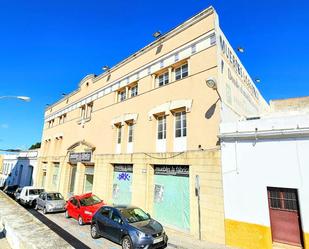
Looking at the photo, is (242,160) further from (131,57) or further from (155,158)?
(131,57)

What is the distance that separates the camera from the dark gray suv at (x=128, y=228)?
866cm

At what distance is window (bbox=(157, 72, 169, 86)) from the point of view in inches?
608

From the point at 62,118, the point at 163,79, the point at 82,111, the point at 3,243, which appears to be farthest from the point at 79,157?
the point at 3,243

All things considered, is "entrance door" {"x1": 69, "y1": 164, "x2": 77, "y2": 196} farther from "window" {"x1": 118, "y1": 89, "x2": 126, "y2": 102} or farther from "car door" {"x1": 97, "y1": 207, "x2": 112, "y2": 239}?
"car door" {"x1": 97, "y1": 207, "x2": 112, "y2": 239}

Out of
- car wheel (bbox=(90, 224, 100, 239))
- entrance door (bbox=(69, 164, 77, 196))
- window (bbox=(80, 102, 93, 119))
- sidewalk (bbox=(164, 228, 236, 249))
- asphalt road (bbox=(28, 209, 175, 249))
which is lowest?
asphalt road (bbox=(28, 209, 175, 249))

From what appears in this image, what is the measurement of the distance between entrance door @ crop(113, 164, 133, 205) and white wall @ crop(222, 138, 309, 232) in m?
7.80

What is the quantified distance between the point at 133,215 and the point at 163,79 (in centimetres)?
952

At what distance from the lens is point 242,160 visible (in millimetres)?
10172

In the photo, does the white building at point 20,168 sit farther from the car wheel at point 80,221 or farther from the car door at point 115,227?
the car door at point 115,227

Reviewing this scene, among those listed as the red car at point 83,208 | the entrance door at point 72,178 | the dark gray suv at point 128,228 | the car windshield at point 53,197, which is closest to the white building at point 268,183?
the dark gray suv at point 128,228

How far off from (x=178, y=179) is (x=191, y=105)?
14.7 feet

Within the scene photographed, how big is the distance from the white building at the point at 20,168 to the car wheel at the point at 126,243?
28664 mm

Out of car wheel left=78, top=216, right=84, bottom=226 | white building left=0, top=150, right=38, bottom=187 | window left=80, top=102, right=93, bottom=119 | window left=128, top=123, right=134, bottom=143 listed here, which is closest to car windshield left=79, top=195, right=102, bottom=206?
car wheel left=78, top=216, right=84, bottom=226

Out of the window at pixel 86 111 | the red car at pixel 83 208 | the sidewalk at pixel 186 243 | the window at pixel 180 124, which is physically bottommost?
the sidewalk at pixel 186 243
